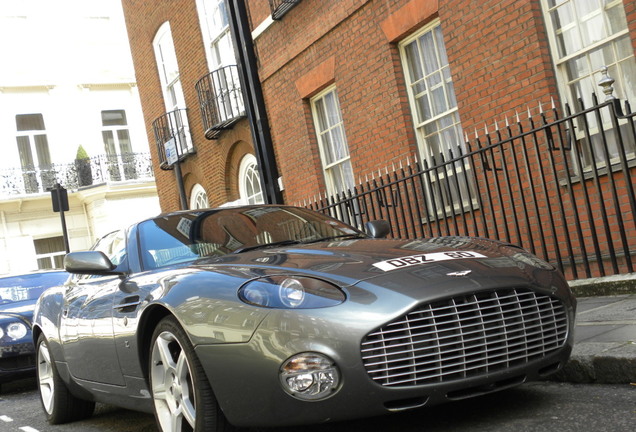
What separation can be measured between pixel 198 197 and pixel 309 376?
50.1 feet

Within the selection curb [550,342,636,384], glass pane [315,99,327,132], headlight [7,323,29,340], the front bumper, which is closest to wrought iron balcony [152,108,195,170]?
glass pane [315,99,327,132]

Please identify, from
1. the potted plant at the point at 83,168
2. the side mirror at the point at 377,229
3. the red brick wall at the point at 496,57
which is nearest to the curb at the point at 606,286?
the red brick wall at the point at 496,57

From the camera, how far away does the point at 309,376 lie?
11.6 ft

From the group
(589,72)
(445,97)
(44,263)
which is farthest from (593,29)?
(44,263)

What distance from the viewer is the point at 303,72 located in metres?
12.5

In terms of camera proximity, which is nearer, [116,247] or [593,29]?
[116,247]

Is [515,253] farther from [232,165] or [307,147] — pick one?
[232,165]

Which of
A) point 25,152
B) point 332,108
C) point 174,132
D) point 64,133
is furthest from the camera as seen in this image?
point 64,133

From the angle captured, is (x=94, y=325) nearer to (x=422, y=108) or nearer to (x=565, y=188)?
A: (x=565, y=188)

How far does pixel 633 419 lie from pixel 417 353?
97 cm

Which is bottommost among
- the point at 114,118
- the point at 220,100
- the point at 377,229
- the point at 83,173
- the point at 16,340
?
the point at 16,340

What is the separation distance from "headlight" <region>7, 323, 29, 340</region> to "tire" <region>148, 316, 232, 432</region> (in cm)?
479

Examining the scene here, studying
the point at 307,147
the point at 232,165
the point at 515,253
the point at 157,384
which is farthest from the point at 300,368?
the point at 232,165

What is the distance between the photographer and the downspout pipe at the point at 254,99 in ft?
42.6
